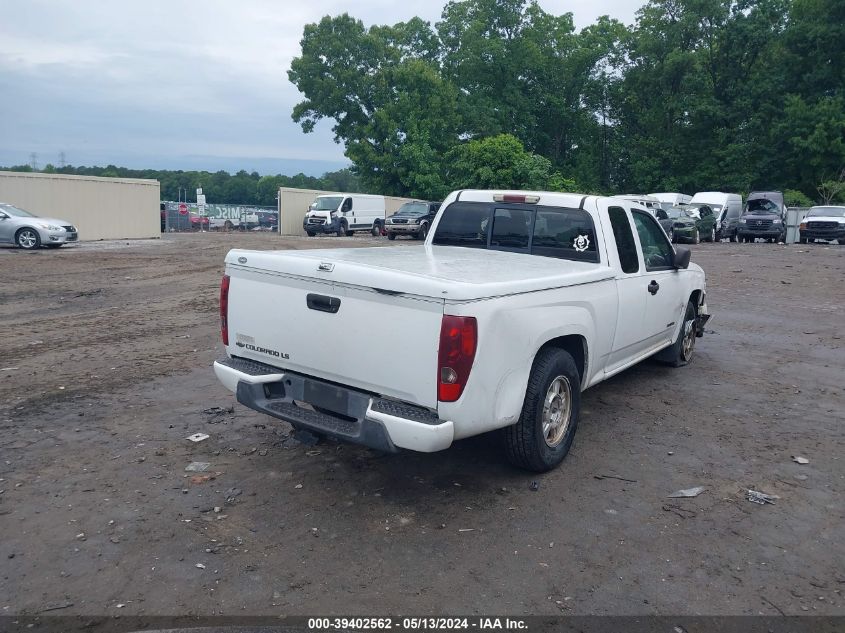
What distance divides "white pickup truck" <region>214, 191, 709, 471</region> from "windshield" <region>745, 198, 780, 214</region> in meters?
29.8

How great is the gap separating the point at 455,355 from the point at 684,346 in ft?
15.6

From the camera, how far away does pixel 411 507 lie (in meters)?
4.29

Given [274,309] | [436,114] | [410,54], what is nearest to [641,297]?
[274,309]

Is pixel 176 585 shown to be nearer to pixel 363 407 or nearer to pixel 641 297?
pixel 363 407

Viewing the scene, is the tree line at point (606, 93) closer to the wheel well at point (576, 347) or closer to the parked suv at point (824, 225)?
the parked suv at point (824, 225)

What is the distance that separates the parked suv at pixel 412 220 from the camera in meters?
31.3

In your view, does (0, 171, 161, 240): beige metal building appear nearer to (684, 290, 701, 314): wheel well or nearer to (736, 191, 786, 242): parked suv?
(684, 290, 701, 314): wheel well

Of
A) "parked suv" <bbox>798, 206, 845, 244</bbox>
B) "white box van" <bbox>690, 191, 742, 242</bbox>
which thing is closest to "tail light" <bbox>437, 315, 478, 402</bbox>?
"parked suv" <bbox>798, 206, 845, 244</bbox>

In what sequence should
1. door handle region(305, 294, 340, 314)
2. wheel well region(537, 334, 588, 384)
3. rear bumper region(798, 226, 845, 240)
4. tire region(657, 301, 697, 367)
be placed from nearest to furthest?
1. door handle region(305, 294, 340, 314)
2. wheel well region(537, 334, 588, 384)
3. tire region(657, 301, 697, 367)
4. rear bumper region(798, 226, 845, 240)

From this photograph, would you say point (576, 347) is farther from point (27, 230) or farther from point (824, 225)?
point (824, 225)

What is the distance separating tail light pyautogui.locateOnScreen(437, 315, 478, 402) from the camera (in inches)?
147

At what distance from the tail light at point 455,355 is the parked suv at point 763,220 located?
1227 inches

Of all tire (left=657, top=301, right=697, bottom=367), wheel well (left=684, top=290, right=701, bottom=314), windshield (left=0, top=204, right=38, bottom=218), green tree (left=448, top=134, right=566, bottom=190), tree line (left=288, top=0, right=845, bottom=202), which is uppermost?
tree line (left=288, top=0, right=845, bottom=202)

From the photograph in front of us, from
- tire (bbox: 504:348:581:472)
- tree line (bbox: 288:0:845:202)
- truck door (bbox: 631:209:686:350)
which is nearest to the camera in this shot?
tire (bbox: 504:348:581:472)
